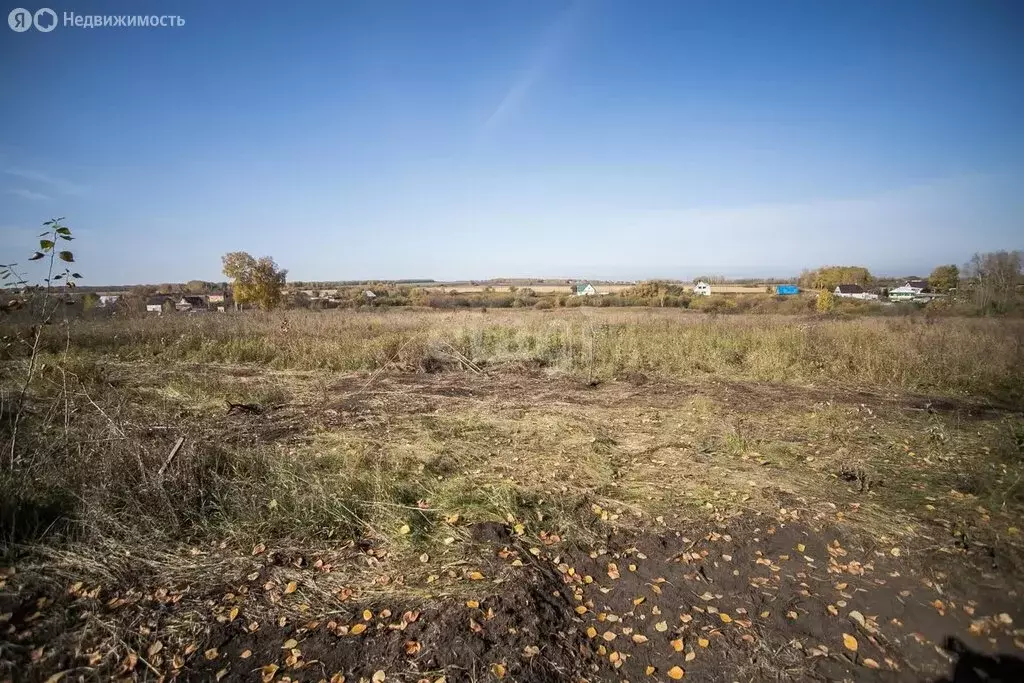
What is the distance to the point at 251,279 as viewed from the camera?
35688mm

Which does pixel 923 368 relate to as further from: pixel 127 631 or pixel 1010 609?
pixel 127 631

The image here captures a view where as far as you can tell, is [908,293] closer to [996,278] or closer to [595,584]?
[996,278]

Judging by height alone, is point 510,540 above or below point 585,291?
below

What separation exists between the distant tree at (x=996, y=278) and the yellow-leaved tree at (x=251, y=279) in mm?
42406

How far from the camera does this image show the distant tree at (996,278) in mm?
17384

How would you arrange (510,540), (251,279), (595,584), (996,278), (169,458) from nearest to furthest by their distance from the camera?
1. (595,584)
2. (510,540)
3. (169,458)
4. (996,278)
5. (251,279)

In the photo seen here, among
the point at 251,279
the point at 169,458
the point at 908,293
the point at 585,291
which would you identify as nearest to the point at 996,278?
the point at 908,293

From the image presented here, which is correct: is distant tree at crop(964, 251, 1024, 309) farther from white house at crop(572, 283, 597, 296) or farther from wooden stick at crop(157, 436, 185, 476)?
white house at crop(572, 283, 597, 296)

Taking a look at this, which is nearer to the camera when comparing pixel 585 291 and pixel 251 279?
pixel 251 279

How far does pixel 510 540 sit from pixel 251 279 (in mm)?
38628

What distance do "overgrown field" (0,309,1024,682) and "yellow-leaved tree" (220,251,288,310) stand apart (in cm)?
Result: 2956

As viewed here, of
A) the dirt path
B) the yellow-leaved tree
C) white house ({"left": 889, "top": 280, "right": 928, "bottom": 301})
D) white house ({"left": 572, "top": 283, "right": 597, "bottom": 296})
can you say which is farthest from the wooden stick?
white house ({"left": 572, "top": 283, "right": 597, "bottom": 296})

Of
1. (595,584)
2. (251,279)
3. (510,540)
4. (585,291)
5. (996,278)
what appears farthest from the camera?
(585,291)

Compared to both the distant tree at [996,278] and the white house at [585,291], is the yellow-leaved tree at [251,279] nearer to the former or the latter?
the white house at [585,291]
